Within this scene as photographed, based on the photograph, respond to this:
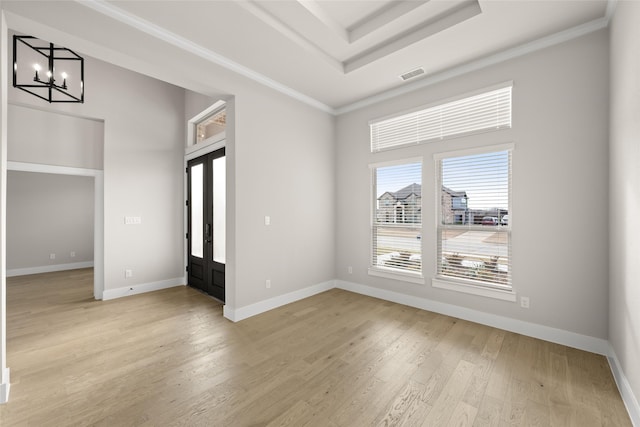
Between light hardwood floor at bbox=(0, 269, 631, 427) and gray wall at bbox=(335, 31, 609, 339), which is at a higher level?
gray wall at bbox=(335, 31, 609, 339)

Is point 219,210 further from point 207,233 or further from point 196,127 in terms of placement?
point 196,127

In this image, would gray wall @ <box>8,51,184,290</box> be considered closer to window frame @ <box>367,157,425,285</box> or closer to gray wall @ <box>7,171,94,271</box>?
gray wall @ <box>7,171,94,271</box>

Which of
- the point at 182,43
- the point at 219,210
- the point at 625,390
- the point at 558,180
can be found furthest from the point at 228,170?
the point at 625,390

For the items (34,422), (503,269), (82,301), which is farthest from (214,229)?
(503,269)

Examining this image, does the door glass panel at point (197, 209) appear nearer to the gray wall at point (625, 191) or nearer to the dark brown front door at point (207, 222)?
the dark brown front door at point (207, 222)

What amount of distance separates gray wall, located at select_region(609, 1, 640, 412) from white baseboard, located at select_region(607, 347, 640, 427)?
0.06m

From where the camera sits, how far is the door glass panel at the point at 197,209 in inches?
195

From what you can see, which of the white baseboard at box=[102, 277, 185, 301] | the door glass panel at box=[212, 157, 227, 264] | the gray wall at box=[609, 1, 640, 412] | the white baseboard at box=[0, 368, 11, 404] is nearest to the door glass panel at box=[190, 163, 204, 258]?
the door glass panel at box=[212, 157, 227, 264]

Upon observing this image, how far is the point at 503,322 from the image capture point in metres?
3.17

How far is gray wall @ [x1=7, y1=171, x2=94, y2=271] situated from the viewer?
6086mm

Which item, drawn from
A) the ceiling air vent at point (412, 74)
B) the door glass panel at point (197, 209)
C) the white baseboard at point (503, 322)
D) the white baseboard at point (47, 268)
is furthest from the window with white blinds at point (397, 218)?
the white baseboard at point (47, 268)

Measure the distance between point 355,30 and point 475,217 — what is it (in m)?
2.67

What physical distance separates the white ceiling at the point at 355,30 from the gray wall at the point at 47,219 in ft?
20.4

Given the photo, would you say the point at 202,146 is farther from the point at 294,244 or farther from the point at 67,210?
the point at 67,210
